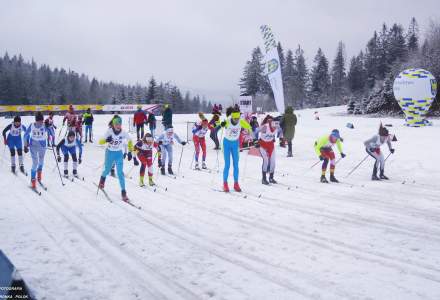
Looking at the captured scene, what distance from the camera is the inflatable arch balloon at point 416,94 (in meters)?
27.2

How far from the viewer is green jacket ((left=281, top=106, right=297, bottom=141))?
17144 millimetres

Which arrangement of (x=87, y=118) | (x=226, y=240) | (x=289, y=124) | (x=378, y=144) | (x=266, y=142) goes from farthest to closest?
(x=87, y=118) < (x=289, y=124) < (x=378, y=144) < (x=266, y=142) < (x=226, y=240)

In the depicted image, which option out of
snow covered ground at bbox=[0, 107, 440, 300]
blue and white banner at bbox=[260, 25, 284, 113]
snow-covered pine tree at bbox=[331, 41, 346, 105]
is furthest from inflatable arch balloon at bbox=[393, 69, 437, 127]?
snow-covered pine tree at bbox=[331, 41, 346, 105]

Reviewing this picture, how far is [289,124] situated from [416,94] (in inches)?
637

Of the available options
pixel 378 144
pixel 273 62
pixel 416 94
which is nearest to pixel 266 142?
pixel 378 144

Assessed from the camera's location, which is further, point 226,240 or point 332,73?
point 332,73

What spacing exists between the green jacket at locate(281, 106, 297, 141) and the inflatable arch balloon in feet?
46.7

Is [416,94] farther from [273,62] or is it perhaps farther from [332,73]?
[332,73]

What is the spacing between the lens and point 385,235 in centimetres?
623

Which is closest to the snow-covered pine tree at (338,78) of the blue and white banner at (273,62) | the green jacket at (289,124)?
the blue and white banner at (273,62)

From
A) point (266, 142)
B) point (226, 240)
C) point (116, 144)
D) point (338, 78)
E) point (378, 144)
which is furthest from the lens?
point (338, 78)

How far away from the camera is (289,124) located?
17.2 m

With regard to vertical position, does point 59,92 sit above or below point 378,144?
above

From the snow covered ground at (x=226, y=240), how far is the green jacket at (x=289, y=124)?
645 cm
